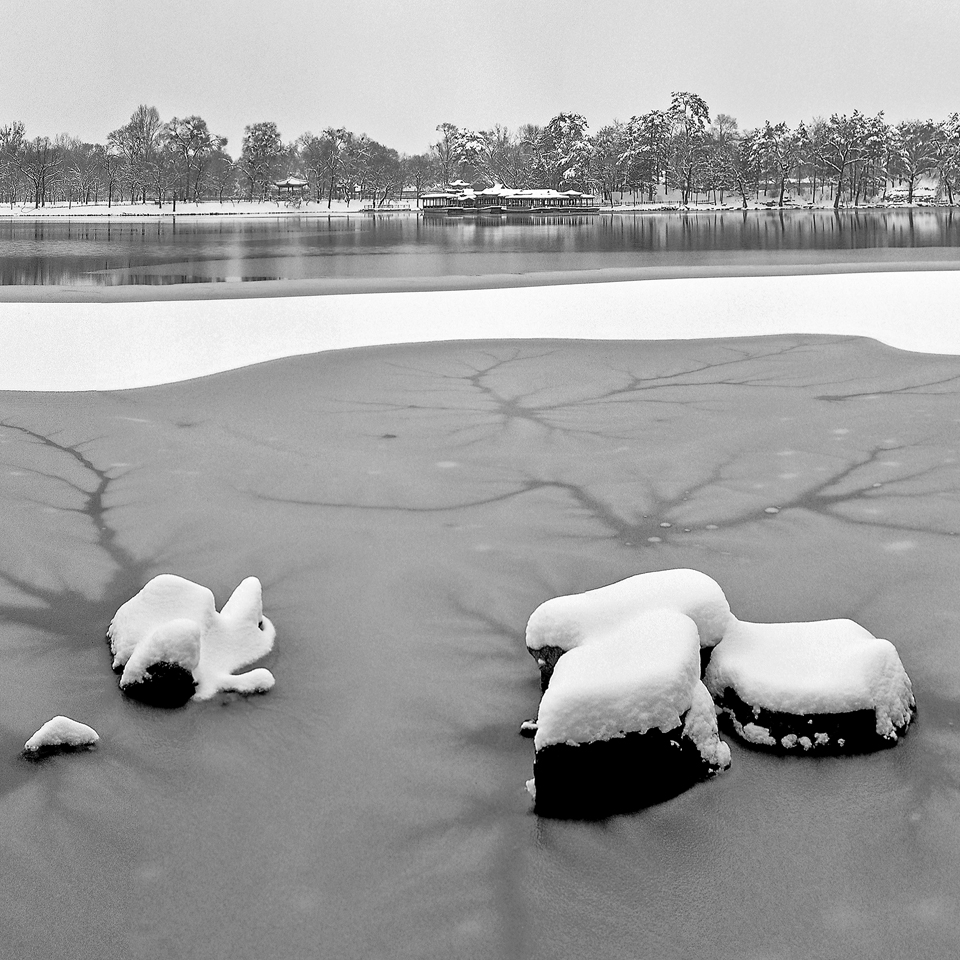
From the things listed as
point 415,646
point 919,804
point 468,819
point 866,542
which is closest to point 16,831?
point 468,819

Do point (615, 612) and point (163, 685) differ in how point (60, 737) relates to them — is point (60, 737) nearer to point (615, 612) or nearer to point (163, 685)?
point (163, 685)

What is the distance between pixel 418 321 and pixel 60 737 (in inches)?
307

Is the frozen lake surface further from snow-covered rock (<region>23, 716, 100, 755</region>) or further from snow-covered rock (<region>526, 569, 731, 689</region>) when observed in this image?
snow-covered rock (<region>526, 569, 731, 689</region>)

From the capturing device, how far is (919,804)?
7.28ft

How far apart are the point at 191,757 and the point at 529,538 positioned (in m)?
1.71

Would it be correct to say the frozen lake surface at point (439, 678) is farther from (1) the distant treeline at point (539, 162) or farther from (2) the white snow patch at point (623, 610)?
(1) the distant treeline at point (539, 162)

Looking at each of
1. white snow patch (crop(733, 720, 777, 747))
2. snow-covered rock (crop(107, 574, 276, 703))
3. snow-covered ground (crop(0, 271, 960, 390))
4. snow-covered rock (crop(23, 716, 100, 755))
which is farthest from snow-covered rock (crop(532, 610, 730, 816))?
snow-covered ground (crop(0, 271, 960, 390))

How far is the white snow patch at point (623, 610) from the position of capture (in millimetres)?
2527

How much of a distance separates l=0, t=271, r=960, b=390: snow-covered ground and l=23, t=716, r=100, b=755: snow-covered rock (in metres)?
4.73

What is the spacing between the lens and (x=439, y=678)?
285cm

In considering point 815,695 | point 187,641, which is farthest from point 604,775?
point 187,641

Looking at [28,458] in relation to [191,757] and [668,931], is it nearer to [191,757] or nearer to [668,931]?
[191,757]

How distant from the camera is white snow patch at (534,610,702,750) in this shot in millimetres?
2137

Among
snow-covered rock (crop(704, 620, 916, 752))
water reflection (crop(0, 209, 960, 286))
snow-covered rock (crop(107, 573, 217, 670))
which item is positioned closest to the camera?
snow-covered rock (crop(704, 620, 916, 752))
